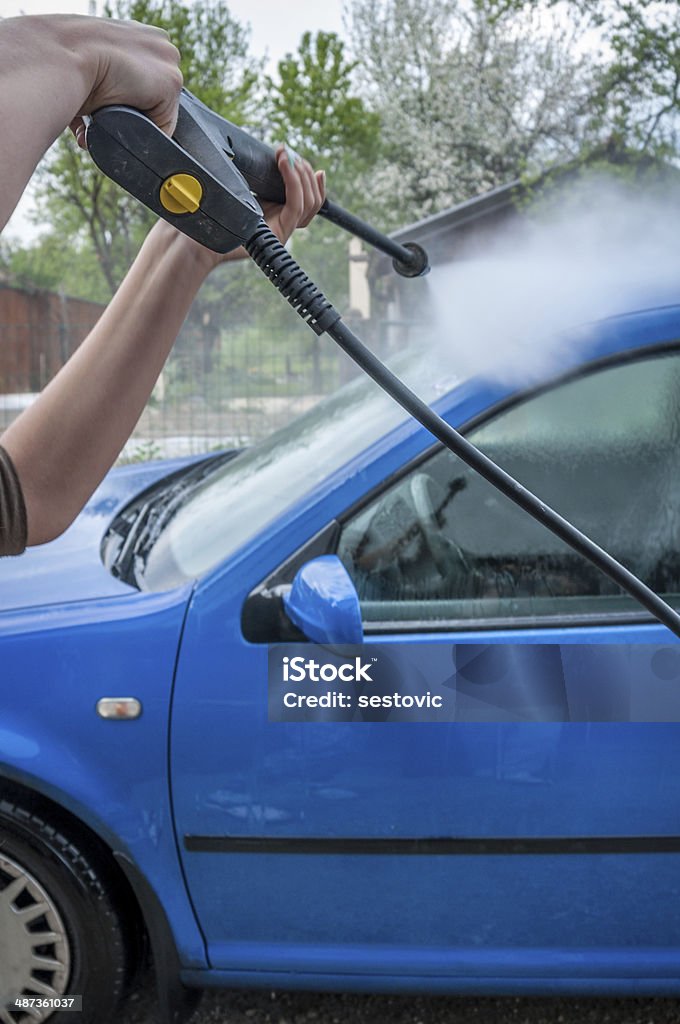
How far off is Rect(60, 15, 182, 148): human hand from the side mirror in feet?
3.12

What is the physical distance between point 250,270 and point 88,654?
16.2 m

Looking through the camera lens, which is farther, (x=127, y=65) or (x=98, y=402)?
(x=98, y=402)

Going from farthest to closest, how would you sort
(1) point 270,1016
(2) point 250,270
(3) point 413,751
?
(2) point 250,270 < (1) point 270,1016 < (3) point 413,751

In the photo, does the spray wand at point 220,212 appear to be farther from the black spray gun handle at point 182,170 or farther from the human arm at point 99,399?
the human arm at point 99,399

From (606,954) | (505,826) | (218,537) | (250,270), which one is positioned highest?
(250,270)

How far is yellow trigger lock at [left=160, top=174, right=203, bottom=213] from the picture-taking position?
0.84 m

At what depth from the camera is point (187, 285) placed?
1115 millimetres

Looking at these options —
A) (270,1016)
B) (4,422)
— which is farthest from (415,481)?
(4,422)

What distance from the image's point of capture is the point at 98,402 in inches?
42.8

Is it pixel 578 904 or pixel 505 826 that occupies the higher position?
pixel 505 826

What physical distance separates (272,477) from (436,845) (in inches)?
32.7

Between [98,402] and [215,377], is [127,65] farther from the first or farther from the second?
[215,377]

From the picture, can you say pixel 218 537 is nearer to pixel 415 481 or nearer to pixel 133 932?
pixel 415 481

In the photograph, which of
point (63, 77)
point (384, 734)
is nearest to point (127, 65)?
point (63, 77)
